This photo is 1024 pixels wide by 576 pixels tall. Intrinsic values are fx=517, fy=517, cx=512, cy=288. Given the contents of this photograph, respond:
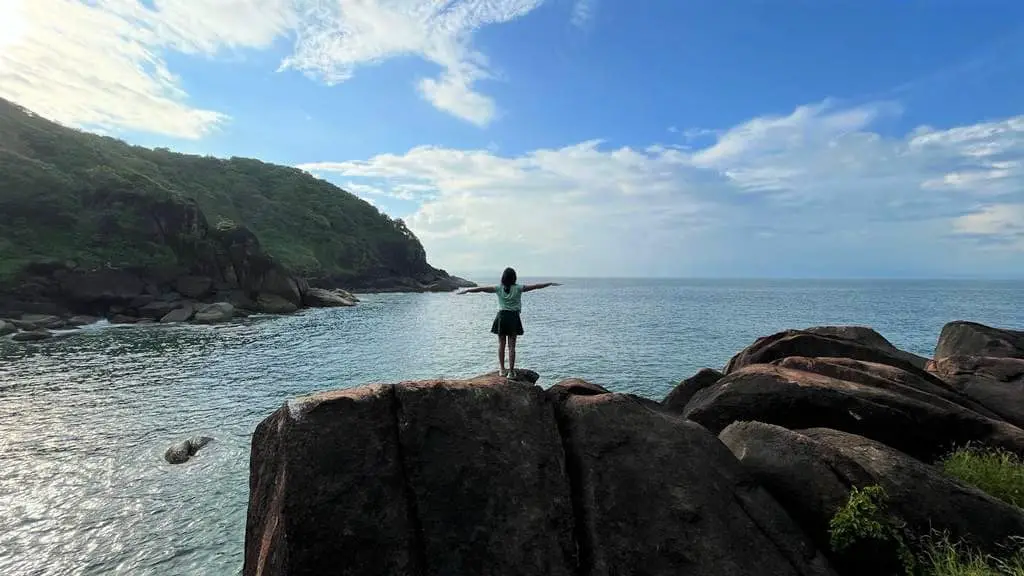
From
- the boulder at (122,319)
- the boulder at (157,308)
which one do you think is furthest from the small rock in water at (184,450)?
the boulder at (157,308)

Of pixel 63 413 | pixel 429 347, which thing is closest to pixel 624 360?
pixel 429 347

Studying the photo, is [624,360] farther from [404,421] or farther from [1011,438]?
[404,421]

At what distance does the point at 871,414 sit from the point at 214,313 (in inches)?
2796

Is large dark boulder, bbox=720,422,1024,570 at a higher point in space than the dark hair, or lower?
lower

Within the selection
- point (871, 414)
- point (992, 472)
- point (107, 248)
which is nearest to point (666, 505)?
point (992, 472)

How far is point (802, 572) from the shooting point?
774 centimetres

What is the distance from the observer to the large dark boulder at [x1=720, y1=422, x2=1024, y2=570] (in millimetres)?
8414

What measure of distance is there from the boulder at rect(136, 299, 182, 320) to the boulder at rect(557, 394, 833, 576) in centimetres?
7137

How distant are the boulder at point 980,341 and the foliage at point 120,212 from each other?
84320 millimetres

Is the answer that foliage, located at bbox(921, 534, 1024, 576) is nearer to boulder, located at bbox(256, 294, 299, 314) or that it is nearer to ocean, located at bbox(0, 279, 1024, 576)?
ocean, located at bbox(0, 279, 1024, 576)

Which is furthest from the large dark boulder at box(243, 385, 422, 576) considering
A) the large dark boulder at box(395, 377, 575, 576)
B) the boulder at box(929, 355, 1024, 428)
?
the boulder at box(929, 355, 1024, 428)

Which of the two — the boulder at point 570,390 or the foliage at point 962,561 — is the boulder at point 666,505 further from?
the foliage at point 962,561

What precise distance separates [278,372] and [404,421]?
31121 millimetres

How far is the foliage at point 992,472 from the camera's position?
32.3 feet
